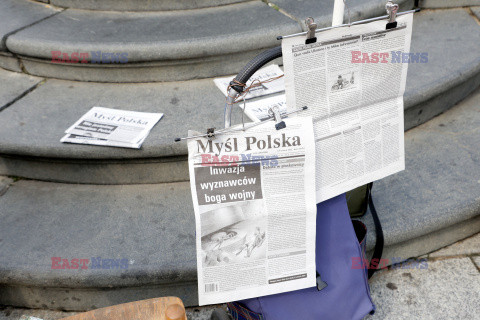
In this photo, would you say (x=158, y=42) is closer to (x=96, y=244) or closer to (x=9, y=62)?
(x=9, y=62)

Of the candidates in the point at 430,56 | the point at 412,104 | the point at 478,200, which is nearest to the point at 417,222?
the point at 478,200

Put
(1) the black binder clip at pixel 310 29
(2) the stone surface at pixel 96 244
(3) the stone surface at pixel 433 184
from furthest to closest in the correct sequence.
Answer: (3) the stone surface at pixel 433 184, (2) the stone surface at pixel 96 244, (1) the black binder clip at pixel 310 29

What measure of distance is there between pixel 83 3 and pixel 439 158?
2.18 m

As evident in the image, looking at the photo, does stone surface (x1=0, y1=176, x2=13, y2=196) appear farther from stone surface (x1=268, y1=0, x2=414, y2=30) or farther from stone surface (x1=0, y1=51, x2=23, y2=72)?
stone surface (x1=268, y1=0, x2=414, y2=30)

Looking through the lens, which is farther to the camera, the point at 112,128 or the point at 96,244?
the point at 112,128

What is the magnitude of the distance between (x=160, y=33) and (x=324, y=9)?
2.99 feet

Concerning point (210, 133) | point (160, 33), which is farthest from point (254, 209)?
point (160, 33)

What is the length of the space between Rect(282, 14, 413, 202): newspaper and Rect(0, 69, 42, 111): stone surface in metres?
1.66

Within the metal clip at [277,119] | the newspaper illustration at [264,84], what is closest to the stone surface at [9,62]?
the newspaper illustration at [264,84]

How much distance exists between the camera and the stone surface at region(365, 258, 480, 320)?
1.60 m

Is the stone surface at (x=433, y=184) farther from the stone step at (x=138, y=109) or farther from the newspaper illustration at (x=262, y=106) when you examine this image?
the newspaper illustration at (x=262, y=106)

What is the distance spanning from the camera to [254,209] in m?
1.14

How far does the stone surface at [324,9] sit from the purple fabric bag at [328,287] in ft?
4.24

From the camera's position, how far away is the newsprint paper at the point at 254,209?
1100mm
